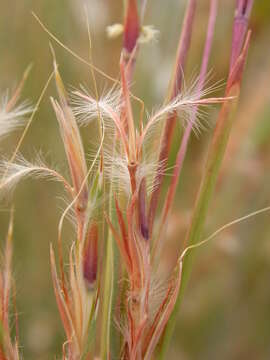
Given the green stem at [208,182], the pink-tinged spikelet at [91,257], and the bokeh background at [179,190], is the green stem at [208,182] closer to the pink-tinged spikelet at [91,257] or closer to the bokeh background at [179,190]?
the pink-tinged spikelet at [91,257]

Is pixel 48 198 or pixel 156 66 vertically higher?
pixel 156 66

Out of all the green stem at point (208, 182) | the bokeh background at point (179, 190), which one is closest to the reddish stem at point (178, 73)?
the green stem at point (208, 182)

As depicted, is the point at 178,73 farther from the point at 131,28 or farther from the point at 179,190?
the point at 179,190

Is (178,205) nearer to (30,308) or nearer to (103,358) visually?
(30,308)

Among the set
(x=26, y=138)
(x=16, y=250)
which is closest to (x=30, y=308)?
(x=16, y=250)

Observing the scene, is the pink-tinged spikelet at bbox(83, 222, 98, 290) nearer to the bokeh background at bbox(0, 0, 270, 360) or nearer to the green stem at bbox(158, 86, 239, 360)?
the green stem at bbox(158, 86, 239, 360)

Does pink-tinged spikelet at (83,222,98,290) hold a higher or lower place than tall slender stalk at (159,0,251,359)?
lower

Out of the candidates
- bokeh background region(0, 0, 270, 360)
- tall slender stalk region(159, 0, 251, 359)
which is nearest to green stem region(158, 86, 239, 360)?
tall slender stalk region(159, 0, 251, 359)

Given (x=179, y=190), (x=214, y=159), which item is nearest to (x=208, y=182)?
(x=214, y=159)
